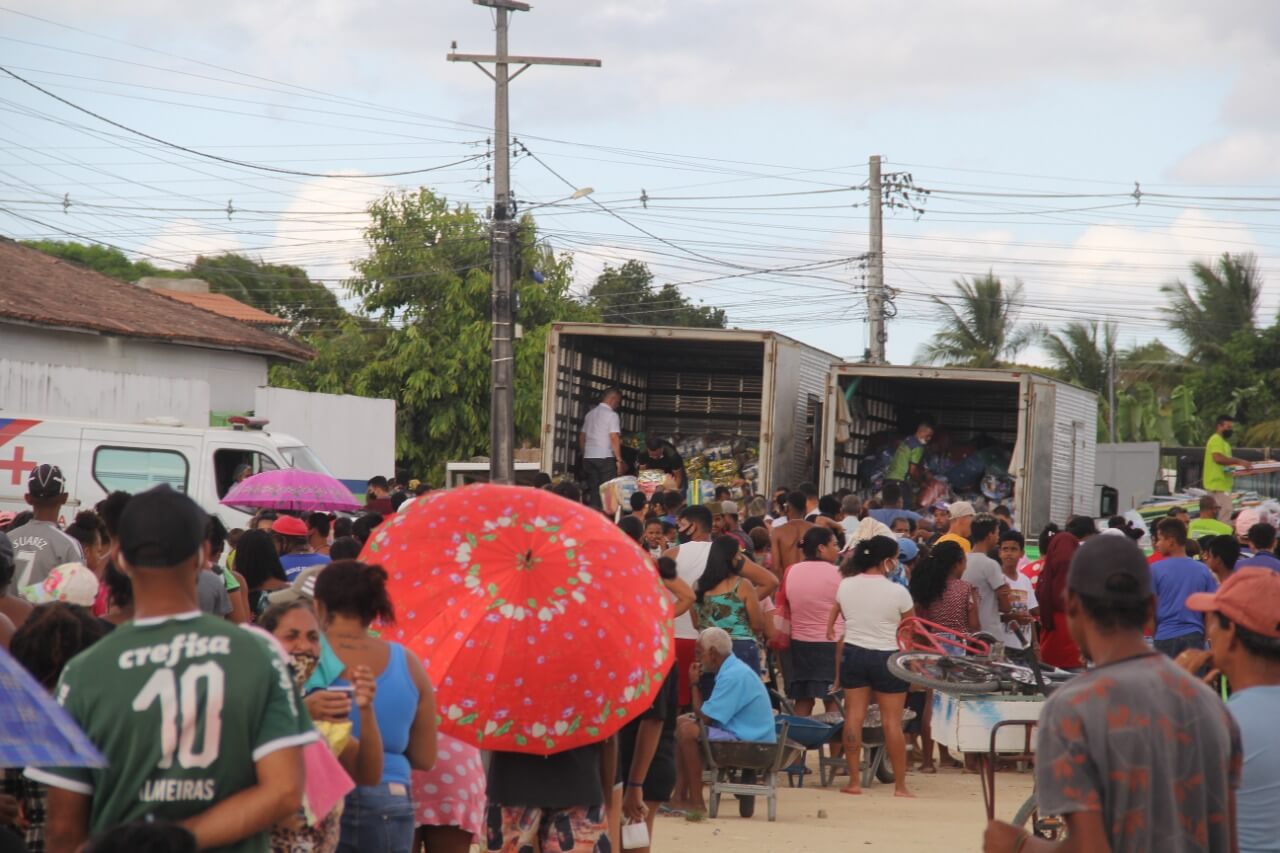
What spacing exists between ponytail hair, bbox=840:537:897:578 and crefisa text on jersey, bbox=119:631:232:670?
27.3ft

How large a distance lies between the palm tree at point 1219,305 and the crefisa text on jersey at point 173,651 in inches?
2023

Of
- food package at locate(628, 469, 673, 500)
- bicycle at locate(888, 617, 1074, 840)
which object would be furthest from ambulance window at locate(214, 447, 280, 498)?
bicycle at locate(888, 617, 1074, 840)

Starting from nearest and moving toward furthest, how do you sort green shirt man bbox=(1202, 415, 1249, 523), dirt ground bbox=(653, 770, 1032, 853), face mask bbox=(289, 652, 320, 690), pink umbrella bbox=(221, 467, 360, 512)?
face mask bbox=(289, 652, 320, 690)
dirt ground bbox=(653, 770, 1032, 853)
pink umbrella bbox=(221, 467, 360, 512)
green shirt man bbox=(1202, 415, 1249, 523)

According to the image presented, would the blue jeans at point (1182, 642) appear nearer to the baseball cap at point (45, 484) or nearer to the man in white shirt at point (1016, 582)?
the man in white shirt at point (1016, 582)

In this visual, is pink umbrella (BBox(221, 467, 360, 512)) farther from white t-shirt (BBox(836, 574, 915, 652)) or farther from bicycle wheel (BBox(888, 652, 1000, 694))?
bicycle wheel (BBox(888, 652, 1000, 694))

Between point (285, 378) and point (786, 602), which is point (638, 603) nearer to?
point (786, 602)

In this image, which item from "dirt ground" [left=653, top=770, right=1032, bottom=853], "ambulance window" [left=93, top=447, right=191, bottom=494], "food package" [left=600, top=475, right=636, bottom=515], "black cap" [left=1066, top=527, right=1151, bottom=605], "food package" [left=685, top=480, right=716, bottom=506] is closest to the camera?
"black cap" [left=1066, top=527, right=1151, bottom=605]

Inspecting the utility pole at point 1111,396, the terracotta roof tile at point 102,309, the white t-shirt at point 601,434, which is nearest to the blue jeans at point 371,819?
the white t-shirt at point 601,434

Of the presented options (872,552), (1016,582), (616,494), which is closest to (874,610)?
(872,552)

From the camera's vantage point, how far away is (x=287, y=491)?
1350cm

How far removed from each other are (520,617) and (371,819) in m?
1.04

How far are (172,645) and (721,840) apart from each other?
23.1ft

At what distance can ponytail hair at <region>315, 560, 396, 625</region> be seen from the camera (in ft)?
15.7

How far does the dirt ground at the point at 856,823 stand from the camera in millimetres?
9758
